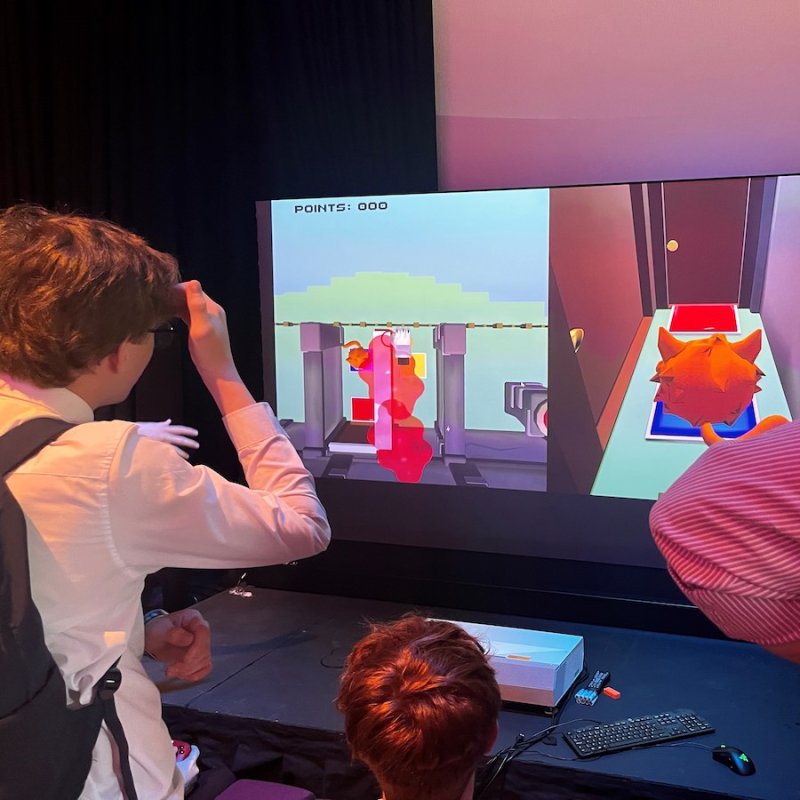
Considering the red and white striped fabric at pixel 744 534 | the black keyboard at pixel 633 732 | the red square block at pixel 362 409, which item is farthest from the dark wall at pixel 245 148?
the red and white striped fabric at pixel 744 534

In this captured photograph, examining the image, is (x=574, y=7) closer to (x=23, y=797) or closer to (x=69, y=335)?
(x=69, y=335)

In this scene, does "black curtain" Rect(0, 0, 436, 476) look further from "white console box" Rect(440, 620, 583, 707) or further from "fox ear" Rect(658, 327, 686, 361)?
"white console box" Rect(440, 620, 583, 707)

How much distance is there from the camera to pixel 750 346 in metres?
2.29

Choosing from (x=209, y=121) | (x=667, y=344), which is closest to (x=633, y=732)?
(x=667, y=344)

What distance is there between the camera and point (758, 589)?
625 millimetres

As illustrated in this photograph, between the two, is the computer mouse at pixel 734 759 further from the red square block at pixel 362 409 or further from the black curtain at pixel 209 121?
the black curtain at pixel 209 121

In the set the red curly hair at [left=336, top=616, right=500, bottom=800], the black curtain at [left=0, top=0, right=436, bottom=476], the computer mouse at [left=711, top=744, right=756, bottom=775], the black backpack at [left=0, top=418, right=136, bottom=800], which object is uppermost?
the black curtain at [left=0, top=0, right=436, bottom=476]

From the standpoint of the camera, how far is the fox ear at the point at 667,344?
2.37 metres

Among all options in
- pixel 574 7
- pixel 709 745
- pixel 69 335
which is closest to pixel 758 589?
pixel 69 335

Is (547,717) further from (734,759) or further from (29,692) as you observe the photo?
(29,692)

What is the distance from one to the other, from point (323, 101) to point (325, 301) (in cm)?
66

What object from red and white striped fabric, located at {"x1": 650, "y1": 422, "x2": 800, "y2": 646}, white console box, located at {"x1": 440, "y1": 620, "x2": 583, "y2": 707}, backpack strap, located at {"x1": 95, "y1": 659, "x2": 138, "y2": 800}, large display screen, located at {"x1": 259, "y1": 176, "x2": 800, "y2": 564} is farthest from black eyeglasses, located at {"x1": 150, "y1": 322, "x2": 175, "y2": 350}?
large display screen, located at {"x1": 259, "y1": 176, "x2": 800, "y2": 564}

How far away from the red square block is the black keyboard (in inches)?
46.2

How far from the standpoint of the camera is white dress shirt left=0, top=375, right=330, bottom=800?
0.95m
